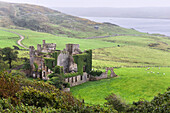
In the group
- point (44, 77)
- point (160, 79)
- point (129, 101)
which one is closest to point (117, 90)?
point (129, 101)

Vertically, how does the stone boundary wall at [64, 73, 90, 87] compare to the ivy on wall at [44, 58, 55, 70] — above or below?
below

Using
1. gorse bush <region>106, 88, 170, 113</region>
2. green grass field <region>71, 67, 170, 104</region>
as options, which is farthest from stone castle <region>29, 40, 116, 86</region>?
gorse bush <region>106, 88, 170, 113</region>

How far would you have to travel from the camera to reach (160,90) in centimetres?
4009

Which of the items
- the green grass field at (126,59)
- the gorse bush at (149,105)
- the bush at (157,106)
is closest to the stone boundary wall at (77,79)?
the gorse bush at (149,105)

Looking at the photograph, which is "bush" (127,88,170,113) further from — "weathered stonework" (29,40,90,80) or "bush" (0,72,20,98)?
"weathered stonework" (29,40,90,80)

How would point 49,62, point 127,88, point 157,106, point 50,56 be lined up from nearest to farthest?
point 157,106 → point 127,88 → point 49,62 → point 50,56

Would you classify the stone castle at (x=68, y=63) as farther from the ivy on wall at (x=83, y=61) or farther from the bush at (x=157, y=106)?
the bush at (x=157, y=106)

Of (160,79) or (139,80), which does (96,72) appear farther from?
(160,79)

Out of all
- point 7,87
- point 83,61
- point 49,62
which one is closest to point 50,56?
point 49,62

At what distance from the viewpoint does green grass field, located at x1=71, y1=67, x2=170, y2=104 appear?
128ft

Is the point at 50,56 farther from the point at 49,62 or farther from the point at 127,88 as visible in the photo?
the point at 127,88

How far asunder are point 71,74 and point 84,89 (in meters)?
5.40

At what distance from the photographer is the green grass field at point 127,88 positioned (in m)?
38.9

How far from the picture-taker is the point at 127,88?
42.7 m
